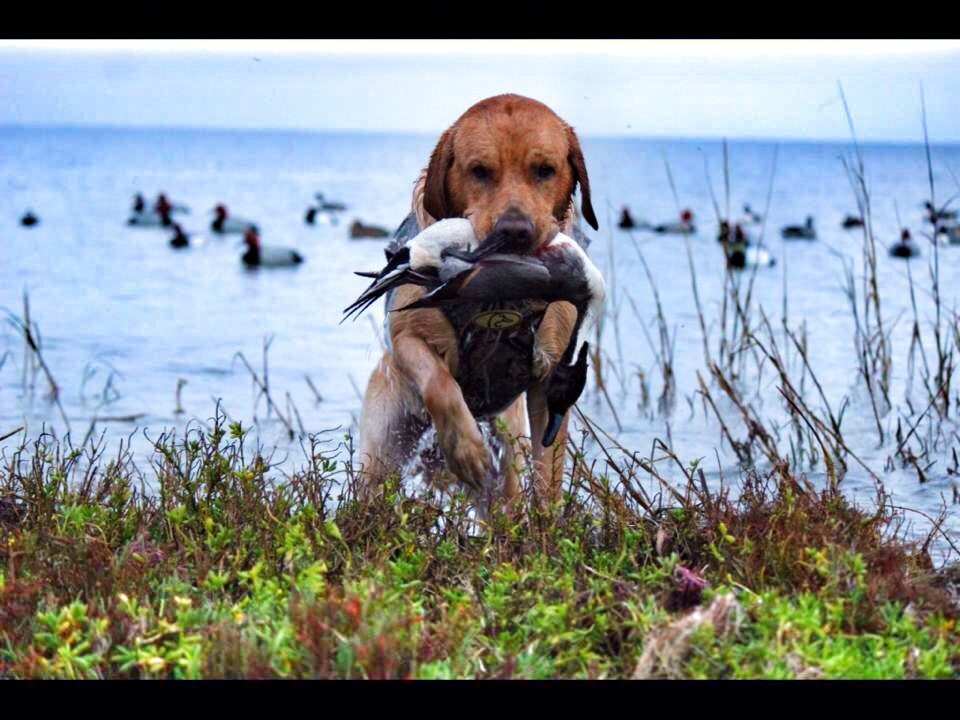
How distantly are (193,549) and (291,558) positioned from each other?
1.14ft

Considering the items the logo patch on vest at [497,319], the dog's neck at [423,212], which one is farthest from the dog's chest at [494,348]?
the dog's neck at [423,212]

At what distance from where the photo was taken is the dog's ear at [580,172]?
5.47 metres

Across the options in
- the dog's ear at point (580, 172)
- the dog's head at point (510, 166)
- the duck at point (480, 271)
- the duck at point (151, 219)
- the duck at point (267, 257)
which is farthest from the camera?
the duck at point (151, 219)

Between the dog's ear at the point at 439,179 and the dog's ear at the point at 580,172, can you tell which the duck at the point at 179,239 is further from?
the dog's ear at the point at 580,172

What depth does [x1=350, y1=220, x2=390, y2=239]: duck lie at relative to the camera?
754 inches

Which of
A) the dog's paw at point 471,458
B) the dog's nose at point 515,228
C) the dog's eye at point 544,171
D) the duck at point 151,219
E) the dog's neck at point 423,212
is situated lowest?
the dog's paw at point 471,458

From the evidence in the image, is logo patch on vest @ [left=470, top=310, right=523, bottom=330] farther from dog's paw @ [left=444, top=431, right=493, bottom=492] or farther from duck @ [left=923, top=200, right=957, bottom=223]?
duck @ [left=923, top=200, right=957, bottom=223]

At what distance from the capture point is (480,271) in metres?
4.93

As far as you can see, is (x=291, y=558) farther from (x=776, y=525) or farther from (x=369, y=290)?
(x=776, y=525)

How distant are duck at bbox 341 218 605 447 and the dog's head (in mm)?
68

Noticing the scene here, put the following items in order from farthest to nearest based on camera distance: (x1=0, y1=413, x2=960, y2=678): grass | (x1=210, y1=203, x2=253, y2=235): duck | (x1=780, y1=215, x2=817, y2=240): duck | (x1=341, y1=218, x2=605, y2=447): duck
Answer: (x1=210, y1=203, x2=253, y2=235): duck → (x1=780, y1=215, x2=817, y2=240): duck → (x1=341, y1=218, x2=605, y2=447): duck → (x1=0, y1=413, x2=960, y2=678): grass

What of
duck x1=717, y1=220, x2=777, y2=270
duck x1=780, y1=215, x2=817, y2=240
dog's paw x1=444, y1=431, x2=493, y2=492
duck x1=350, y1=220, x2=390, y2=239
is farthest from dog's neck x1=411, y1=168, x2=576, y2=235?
duck x1=350, y1=220, x2=390, y2=239

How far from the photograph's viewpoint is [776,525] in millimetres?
4656
